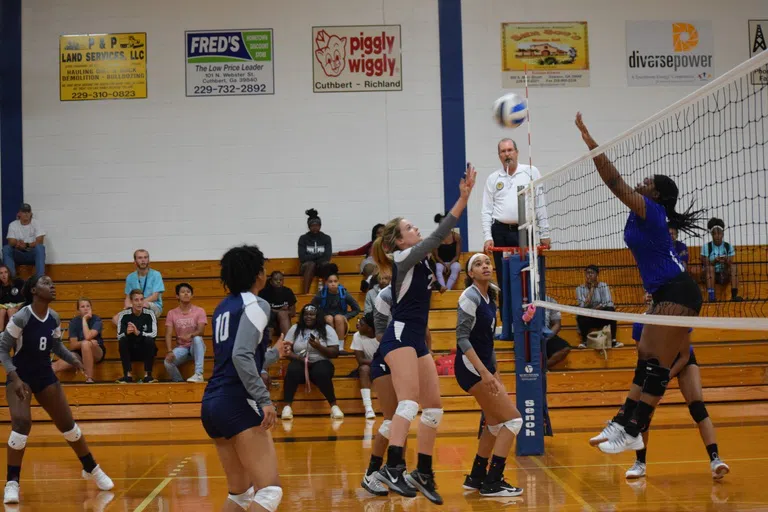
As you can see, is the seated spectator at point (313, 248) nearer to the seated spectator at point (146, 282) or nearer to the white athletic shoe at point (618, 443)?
→ the seated spectator at point (146, 282)

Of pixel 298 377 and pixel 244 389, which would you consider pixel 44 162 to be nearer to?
pixel 298 377

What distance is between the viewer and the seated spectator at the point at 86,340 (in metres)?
11.8

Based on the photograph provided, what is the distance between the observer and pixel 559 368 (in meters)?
11.6

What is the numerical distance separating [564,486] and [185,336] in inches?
274

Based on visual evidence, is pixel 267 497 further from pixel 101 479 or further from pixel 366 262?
pixel 366 262

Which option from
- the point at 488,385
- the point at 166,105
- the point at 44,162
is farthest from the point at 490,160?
the point at 488,385

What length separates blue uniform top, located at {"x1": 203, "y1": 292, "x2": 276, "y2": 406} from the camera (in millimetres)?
4207

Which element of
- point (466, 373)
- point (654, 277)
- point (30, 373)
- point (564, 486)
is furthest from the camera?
point (30, 373)

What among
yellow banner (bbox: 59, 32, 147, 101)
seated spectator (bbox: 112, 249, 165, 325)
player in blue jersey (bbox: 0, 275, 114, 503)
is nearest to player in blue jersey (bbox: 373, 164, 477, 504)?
player in blue jersey (bbox: 0, 275, 114, 503)

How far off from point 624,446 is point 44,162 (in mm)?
12302

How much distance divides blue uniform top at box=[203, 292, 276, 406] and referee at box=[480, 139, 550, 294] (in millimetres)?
4482

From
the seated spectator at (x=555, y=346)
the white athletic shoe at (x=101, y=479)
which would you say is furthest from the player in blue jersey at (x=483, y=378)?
the seated spectator at (x=555, y=346)

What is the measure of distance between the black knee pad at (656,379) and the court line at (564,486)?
0.89 meters

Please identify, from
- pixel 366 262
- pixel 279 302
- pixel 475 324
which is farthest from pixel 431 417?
pixel 366 262
